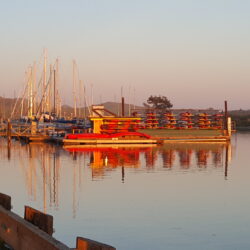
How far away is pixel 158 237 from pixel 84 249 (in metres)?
9.53

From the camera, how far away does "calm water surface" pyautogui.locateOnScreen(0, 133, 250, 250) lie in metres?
16.1

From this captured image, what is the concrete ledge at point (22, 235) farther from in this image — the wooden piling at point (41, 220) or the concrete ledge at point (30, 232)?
the wooden piling at point (41, 220)

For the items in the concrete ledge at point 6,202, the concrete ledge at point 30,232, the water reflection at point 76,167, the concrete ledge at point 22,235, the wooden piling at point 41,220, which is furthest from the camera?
the water reflection at point 76,167

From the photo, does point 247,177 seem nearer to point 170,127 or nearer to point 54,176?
point 54,176

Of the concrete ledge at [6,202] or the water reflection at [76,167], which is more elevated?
the concrete ledge at [6,202]

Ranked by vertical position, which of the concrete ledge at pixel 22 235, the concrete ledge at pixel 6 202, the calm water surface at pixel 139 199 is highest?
the concrete ledge at pixel 6 202

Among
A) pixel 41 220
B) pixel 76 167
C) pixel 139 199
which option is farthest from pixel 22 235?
pixel 76 167

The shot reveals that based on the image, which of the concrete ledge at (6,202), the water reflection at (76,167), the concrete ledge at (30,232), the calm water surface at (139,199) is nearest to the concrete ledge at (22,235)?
the concrete ledge at (30,232)

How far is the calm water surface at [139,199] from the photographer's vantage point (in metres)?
16.1

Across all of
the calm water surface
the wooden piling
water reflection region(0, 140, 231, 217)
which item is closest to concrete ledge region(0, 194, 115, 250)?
the wooden piling

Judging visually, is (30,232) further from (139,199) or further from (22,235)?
(139,199)

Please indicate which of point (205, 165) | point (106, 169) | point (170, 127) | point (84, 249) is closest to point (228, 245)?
point (84, 249)

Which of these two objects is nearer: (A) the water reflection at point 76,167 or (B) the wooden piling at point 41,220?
(B) the wooden piling at point 41,220

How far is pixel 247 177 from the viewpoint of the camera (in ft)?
110
